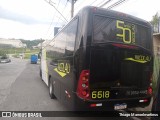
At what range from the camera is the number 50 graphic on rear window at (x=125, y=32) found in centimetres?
532

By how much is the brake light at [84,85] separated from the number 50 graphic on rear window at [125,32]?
1366 millimetres

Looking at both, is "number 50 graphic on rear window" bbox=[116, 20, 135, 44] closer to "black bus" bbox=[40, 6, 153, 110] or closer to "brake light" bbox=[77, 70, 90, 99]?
"black bus" bbox=[40, 6, 153, 110]

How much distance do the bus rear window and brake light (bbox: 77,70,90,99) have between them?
34.7 inches

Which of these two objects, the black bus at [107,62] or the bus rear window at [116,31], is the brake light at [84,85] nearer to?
the black bus at [107,62]

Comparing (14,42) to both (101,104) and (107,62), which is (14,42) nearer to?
(107,62)

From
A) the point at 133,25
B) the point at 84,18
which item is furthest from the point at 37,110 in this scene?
the point at 133,25

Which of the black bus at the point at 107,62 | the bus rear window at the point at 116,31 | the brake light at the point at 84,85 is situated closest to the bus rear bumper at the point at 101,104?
the black bus at the point at 107,62

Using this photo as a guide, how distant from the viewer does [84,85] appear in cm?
491

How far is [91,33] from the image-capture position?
495cm

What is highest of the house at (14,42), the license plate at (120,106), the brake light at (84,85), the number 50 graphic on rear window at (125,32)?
the house at (14,42)

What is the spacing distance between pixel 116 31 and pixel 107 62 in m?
0.88

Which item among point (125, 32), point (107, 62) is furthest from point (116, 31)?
point (107, 62)

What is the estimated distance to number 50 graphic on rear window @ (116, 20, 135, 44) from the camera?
17.4ft

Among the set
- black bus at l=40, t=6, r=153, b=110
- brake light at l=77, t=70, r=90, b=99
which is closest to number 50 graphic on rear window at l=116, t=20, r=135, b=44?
black bus at l=40, t=6, r=153, b=110
